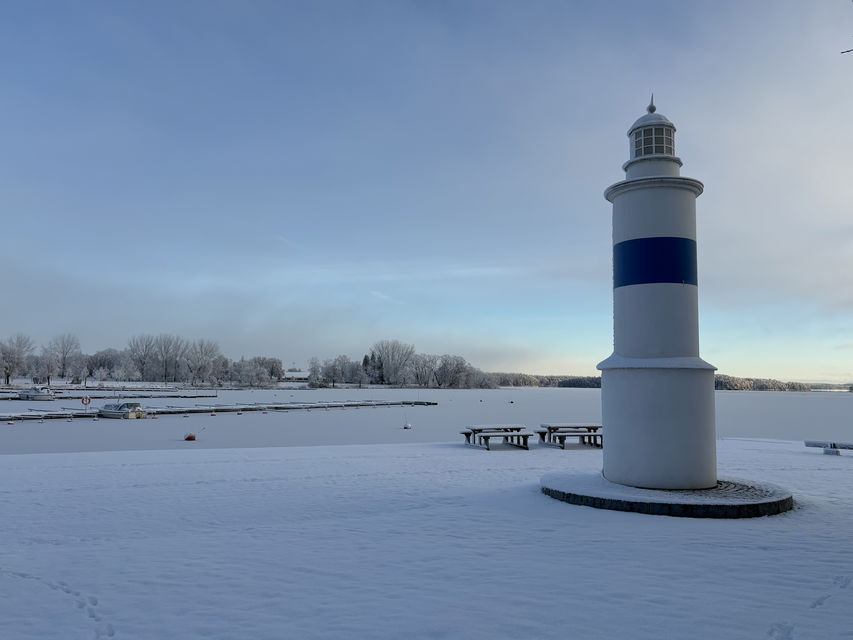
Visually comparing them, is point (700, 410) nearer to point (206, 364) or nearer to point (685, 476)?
point (685, 476)

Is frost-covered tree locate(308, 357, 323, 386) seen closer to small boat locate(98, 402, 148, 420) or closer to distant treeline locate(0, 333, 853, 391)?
distant treeline locate(0, 333, 853, 391)

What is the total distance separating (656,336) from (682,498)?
2.43 meters

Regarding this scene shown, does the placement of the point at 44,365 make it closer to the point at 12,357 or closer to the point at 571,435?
the point at 12,357

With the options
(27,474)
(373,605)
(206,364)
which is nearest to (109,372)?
(206,364)

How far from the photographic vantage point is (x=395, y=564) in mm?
5750

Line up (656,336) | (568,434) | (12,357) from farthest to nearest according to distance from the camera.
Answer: (12,357) < (568,434) < (656,336)

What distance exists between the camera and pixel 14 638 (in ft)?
13.5

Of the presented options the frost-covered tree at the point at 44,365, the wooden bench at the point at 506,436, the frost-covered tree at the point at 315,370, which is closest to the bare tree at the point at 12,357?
the frost-covered tree at the point at 44,365

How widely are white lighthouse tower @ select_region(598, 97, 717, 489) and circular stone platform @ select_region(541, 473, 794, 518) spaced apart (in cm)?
34

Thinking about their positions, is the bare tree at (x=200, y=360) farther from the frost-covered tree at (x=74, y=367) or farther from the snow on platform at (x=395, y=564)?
the snow on platform at (x=395, y=564)

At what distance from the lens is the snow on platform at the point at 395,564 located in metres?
4.39

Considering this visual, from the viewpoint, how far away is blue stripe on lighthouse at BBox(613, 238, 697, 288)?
9469 mm

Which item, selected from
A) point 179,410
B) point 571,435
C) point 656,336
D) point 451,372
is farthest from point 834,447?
point 451,372

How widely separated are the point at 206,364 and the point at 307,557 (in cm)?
13984
